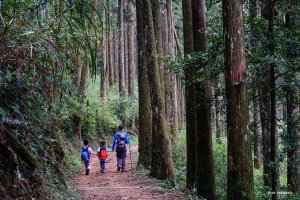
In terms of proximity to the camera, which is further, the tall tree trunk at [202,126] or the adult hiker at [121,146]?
the adult hiker at [121,146]

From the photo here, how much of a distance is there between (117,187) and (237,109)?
5.38m

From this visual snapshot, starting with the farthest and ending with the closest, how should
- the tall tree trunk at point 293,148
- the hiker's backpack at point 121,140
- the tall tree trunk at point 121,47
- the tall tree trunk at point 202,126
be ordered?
1. the tall tree trunk at point 121,47
2. the hiker's backpack at point 121,140
3. the tall tree trunk at point 293,148
4. the tall tree trunk at point 202,126

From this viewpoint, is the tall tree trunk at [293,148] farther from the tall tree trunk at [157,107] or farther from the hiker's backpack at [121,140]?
the hiker's backpack at [121,140]

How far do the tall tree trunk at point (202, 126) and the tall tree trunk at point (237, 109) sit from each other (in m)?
3.50

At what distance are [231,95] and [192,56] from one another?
3.55m

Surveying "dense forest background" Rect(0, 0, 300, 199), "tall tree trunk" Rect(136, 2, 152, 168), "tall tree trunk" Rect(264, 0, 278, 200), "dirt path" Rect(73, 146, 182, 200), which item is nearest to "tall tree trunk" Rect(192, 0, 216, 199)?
"dense forest background" Rect(0, 0, 300, 199)

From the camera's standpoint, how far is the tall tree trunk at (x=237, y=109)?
19.9ft

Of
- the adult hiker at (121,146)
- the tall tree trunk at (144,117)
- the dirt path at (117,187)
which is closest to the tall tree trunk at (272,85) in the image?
the dirt path at (117,187)

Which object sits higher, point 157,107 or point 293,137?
point 157,107

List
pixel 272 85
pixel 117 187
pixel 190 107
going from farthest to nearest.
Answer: pixel 190 107 < pixel 117 187 < pixel 272 85

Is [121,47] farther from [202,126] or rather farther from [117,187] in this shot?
[202,126]

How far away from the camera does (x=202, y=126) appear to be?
9938 millimetres

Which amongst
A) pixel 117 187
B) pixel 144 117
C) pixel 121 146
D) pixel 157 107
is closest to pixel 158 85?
pixel 157 107

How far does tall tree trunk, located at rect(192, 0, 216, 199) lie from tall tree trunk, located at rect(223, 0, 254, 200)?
3.50 metres
